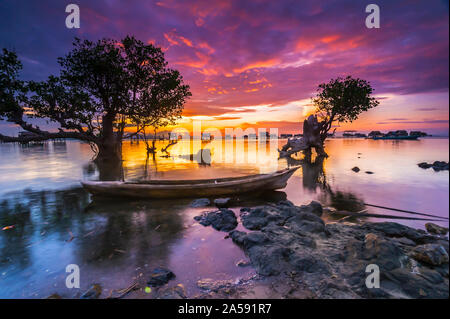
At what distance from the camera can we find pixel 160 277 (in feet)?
14.3

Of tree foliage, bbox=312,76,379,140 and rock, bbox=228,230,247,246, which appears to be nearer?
rock, bbox=228,230,247,246

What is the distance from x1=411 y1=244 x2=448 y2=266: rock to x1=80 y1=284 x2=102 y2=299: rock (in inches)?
293

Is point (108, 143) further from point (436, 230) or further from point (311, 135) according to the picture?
point (311, 135)

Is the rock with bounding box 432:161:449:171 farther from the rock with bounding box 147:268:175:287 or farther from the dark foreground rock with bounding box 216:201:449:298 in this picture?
the rock with bounding box 147:268:175:287

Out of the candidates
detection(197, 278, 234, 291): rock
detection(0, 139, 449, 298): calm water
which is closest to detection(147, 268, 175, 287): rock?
detection(0, 139, 449, 298): calm water

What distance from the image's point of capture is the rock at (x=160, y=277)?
4.23 meters

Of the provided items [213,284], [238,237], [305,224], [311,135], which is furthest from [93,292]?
[311,135]

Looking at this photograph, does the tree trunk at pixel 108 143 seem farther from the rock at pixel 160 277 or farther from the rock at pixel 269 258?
the rock at pixel 269 258

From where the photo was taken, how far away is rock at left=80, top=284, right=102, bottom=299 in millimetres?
3904

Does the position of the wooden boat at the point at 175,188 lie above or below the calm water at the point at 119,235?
above

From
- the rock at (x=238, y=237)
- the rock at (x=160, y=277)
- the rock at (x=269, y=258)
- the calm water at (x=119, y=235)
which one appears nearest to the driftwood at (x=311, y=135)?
the calm water at (x=119, y=235)

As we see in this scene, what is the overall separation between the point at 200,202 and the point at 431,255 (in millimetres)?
8013
